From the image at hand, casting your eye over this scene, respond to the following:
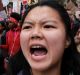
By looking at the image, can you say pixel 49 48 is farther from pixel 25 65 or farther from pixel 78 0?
pixel 78 0

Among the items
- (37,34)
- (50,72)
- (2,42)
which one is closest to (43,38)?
(37,34)

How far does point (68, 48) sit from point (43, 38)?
0.27 meters

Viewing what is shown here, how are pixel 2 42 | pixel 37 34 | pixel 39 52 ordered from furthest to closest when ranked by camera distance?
pixel 2 42 → pixel 39 52 → pixel 37 34

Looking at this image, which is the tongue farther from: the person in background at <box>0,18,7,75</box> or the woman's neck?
the person in background at <box>0,18,7,75</box>

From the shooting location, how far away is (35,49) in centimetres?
196

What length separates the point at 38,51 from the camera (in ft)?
6.52

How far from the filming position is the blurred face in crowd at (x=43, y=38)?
6.13ft

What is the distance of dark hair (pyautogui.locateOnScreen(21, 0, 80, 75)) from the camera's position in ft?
6.55

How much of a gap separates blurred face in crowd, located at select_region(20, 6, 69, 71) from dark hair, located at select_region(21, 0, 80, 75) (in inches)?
1.3

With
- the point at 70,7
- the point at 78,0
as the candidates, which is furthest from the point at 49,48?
the point at 78,0

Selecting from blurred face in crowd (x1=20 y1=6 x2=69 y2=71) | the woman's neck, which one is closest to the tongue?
blurred face in crowd (x1=20 y1=6 x2=69 y2=71)

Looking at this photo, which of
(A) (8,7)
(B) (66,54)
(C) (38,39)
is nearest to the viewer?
(C) (38,39)

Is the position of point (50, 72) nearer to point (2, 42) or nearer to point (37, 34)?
point (37, 34)

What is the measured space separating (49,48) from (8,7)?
6626 mm
